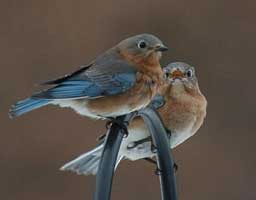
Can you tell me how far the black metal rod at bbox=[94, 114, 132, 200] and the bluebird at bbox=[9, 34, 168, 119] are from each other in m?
0.43

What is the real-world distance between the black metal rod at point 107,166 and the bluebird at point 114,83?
430mm

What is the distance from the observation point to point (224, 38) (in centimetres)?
737

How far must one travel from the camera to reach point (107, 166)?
113 inches

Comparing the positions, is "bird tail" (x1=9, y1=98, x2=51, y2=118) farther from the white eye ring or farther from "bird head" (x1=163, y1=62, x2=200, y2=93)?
the white eye ring

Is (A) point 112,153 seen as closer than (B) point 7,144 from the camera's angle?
Yes

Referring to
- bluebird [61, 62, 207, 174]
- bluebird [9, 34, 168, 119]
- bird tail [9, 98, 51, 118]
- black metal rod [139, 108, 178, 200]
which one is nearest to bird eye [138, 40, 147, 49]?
bluebird [9, 34, 168, 119]

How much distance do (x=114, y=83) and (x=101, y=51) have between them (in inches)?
130

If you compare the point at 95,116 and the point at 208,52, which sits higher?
the point at 208,52

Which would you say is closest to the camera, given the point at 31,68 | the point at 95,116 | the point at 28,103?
the point at 28,103

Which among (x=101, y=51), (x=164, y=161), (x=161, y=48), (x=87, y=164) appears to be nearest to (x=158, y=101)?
(x=87, y=164)

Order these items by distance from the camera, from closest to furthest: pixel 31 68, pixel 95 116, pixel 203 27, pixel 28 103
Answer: pixel 28 103, pixel 95 116, pixel 31 68, pixel 203 27

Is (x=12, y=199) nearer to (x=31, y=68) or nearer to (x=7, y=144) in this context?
(x=7, y=144)

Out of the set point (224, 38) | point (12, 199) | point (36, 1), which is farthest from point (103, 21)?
point (12, 199)

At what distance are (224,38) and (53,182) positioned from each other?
67.7 inches
